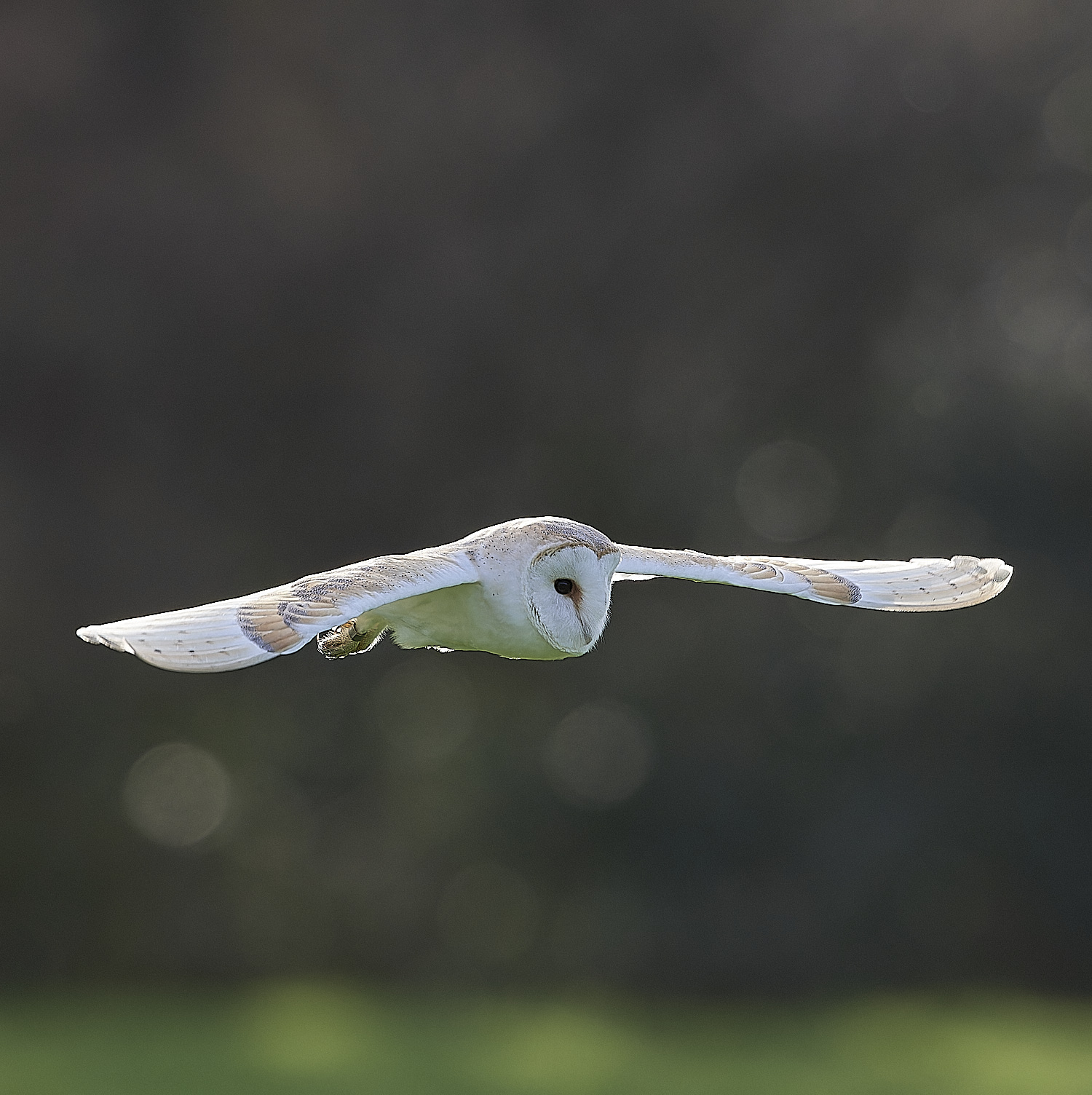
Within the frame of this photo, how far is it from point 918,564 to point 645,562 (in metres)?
0.49

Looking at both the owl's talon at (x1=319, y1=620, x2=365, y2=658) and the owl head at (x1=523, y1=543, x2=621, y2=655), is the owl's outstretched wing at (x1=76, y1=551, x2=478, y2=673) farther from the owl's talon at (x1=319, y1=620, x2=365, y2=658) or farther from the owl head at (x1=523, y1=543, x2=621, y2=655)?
the owl's talon at (x1=319, y1=620, x2=365, y2=658)

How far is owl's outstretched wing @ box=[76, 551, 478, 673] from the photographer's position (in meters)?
1.09

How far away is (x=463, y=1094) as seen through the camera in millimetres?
4082

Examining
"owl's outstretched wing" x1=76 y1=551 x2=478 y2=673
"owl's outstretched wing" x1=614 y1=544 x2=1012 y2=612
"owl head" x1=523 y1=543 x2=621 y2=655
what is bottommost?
"owl's outstretched wing" x1=76 y1=551 x2=478 y2=673

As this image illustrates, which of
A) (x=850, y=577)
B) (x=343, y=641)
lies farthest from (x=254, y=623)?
(x=850, y=577)

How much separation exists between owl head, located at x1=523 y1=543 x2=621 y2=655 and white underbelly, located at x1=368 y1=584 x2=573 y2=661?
0.02m

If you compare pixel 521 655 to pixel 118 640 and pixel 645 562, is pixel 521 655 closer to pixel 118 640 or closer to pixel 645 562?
pixel 645 562

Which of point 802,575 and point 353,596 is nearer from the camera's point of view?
point 353,596

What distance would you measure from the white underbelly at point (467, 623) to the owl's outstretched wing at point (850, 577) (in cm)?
16

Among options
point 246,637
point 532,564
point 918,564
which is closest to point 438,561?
point 532,564

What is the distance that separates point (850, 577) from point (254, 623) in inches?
39.3

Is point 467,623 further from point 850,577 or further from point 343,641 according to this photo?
point 850,577

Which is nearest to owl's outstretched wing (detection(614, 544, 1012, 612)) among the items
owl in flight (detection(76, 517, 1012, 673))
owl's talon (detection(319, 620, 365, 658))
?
owl in flight (detection(76, 517, 1012, 673))

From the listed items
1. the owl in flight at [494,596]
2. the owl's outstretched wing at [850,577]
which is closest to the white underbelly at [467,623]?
the owl in flight at [494,596]
